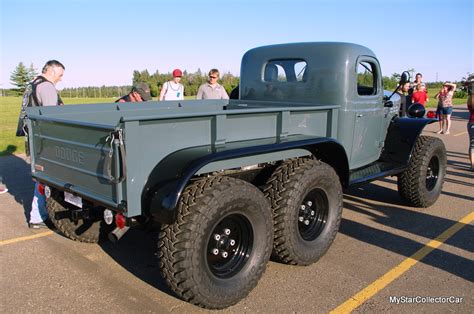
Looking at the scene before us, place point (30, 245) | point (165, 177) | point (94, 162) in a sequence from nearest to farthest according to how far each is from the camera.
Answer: point (165, 177) → point (94, 162) → point (30, 245)

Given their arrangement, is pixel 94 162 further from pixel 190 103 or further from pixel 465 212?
pixel 465 212

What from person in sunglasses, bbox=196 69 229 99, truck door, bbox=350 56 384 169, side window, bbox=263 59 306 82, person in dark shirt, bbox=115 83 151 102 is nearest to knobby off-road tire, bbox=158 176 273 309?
truck door, bbox=350 56 384 169

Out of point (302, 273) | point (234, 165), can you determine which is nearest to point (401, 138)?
point (302, 273)

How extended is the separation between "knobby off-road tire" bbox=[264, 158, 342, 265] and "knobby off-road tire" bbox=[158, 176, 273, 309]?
0.23m

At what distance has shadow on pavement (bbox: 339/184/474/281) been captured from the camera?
3697 millimetres

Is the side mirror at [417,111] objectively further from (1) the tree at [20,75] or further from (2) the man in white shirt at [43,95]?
(1) the tree at [20,75]

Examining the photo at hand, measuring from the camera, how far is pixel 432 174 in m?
5.55

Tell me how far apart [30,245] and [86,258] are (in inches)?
29.6

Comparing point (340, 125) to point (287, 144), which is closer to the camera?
point (287, 144)

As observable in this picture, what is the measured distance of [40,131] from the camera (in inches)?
137

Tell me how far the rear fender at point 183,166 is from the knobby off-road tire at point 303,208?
21cm

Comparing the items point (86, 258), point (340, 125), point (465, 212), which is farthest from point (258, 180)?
point (465, 212)

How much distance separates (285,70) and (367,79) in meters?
0.99

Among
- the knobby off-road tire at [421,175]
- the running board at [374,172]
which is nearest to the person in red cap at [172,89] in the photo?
the running board at [374,172]
